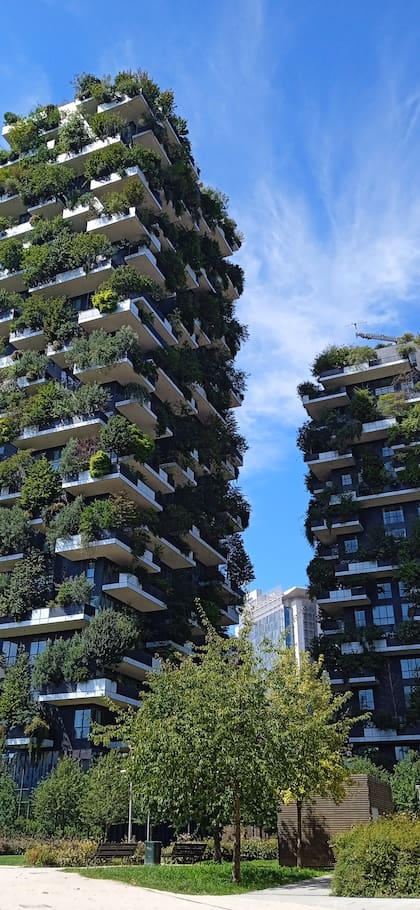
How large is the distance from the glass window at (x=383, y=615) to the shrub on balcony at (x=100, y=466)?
23.9m

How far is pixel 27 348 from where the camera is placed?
5384 centimetres

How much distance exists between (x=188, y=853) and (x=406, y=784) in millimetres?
17836

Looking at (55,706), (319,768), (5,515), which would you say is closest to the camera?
(319,768)

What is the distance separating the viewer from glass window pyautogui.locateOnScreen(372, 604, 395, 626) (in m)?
56.0

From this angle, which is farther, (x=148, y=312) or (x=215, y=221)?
(x=215, y=221)

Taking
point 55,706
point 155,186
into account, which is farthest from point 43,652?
point 155,186

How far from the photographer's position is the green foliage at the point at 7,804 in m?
35.9

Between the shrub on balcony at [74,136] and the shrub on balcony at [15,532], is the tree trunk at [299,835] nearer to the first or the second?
the shrub on balcony at [15,532]

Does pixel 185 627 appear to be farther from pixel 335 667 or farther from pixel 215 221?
pixel 215 221

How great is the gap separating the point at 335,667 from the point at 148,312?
27.0 metres

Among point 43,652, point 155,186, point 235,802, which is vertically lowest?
point 235,802

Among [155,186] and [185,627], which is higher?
[155,186]

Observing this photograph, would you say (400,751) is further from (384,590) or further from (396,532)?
(396,532)

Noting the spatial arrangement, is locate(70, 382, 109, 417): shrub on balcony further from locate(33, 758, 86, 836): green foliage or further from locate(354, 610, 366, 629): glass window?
locate(354, 610, 366, 629): glass window
